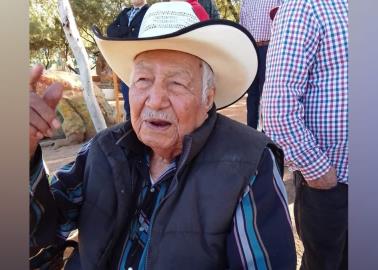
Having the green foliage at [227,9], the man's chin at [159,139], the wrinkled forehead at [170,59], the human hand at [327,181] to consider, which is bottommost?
the human hand at [327,181]

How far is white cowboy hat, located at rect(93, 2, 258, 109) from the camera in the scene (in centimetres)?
145

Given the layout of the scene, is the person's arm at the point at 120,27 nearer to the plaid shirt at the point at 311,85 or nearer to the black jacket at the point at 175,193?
the plaid shirt at the point at 311,85

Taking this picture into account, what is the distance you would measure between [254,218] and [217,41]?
61 centimetres

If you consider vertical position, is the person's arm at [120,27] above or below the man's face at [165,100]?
above

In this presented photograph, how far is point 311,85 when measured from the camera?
1.78 meters

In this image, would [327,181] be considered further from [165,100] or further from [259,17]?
[259,17]

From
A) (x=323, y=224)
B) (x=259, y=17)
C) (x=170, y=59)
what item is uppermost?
(x=259, y=17)

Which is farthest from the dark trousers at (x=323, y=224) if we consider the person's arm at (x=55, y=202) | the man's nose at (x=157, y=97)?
the person's arm at (x=55, y=202)

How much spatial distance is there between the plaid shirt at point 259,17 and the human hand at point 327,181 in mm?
2153

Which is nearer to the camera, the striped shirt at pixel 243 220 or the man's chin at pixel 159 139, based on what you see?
the striped shirt at pixel 243 220

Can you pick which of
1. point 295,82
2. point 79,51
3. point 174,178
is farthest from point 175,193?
point 79,51

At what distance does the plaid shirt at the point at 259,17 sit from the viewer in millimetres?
3703

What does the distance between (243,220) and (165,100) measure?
18.6 inches
